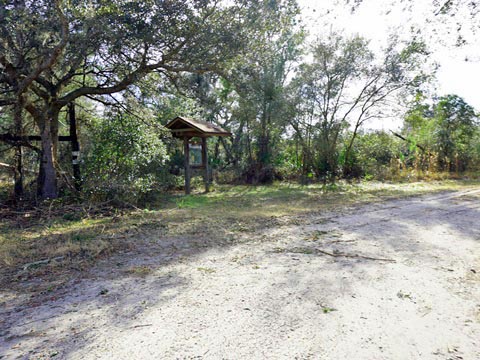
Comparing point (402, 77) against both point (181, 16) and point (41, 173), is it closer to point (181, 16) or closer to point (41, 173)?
point (181, 16)

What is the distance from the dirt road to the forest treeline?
4.54m

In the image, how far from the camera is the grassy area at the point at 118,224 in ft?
14.1

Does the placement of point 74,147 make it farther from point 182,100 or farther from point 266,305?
point 266,305

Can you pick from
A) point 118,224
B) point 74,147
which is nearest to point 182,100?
point 74,147

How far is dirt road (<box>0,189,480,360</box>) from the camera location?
2092 millimetres

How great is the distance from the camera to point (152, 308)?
104 inches

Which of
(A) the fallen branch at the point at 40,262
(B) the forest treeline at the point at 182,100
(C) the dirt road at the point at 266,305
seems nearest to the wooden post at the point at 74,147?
(B) the forest treeline at the point at 182,100

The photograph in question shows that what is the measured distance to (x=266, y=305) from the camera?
8.75ft

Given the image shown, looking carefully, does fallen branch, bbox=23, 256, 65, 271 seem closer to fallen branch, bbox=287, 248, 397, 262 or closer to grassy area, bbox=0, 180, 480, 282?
grassy area, bbox=0, 180, 480, 282

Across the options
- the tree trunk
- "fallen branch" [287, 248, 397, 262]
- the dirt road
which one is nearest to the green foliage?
the tree trunk

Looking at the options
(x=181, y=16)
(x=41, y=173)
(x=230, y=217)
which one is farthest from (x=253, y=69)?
(x=41, y=173)

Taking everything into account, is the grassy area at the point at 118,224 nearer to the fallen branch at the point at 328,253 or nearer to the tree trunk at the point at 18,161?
the fallen branch at the point at 328,253

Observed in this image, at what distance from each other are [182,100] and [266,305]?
31.8ft

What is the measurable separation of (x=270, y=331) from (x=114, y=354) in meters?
1.01
